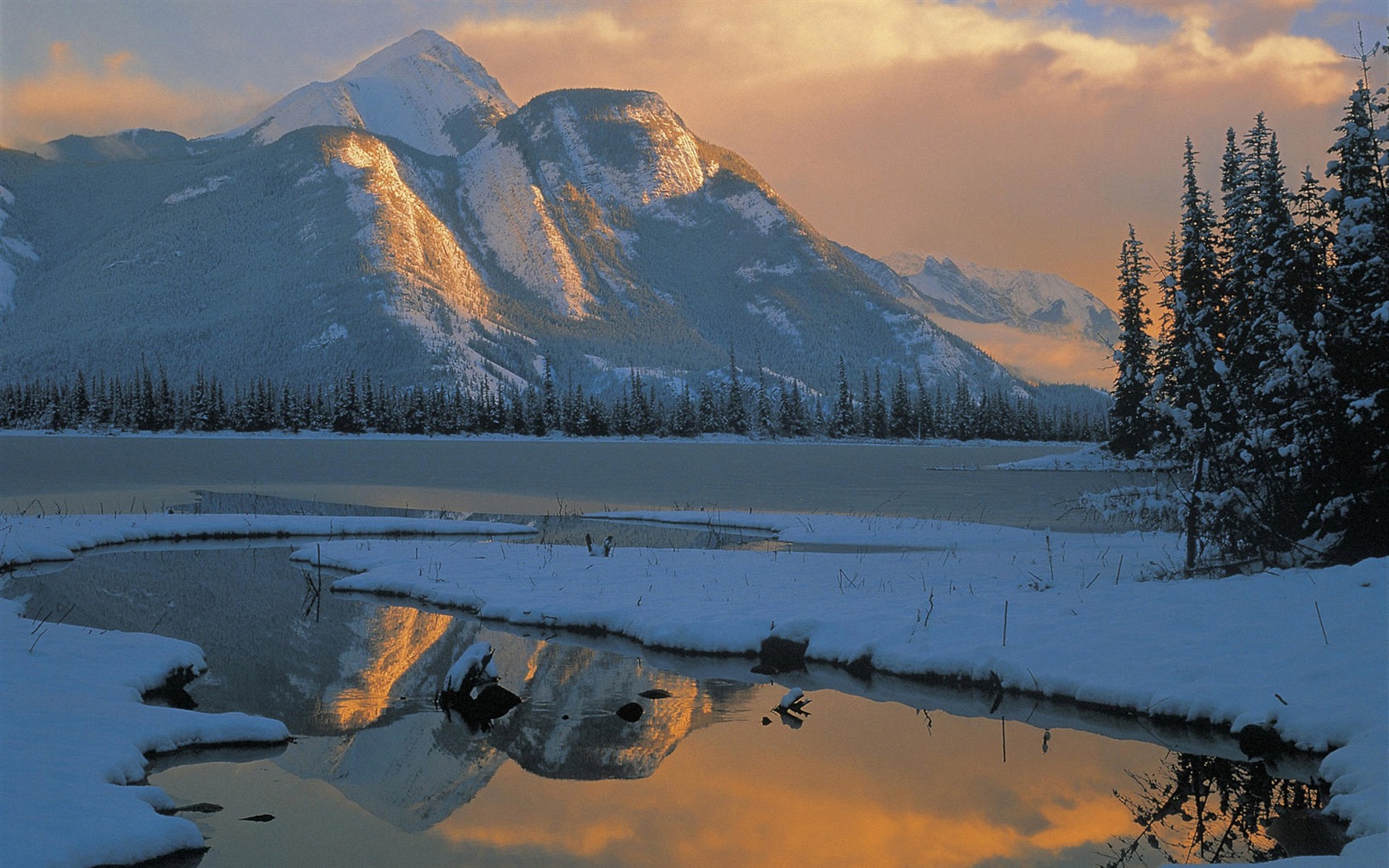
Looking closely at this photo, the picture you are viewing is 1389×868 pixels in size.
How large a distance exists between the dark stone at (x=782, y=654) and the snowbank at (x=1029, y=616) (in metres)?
0.20

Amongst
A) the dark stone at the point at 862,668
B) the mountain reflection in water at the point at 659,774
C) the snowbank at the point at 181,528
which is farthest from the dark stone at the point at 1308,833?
the snowbank at the point at 181,528

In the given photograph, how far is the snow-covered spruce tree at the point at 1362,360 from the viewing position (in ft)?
59.7

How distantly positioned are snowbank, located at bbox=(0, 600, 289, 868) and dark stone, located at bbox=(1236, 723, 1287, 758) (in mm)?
12198

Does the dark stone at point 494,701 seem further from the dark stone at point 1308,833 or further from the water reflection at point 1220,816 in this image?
the dark stone at point 1308,833

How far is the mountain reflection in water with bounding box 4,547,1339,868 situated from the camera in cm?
1048

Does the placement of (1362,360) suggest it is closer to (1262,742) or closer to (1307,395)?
(1307,395)

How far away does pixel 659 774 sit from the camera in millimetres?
12516

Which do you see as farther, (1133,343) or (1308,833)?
(1133,343)

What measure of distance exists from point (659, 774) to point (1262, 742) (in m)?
7.53

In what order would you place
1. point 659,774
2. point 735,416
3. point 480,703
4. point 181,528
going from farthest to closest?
point 735,416, point 181,528, point 480,703, point 659,774

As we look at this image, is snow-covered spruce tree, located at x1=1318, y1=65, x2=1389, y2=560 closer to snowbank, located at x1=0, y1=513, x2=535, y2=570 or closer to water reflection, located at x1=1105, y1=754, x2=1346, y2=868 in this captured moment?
water reflection, located at x1=1105, y1=754, x2=1346, y2=868

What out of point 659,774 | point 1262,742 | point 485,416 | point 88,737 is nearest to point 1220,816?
point 1262,742

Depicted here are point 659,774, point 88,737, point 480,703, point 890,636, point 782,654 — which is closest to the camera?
point 88,737

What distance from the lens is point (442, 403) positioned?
588 feet
